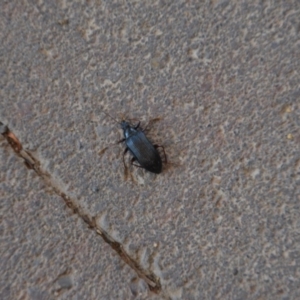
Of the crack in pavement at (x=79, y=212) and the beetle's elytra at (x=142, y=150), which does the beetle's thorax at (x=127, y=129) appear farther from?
the crack in pavement at (x=79, y=212)

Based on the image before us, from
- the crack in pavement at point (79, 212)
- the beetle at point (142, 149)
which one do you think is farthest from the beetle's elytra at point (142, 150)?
the crack in pavement at point (79, 212)

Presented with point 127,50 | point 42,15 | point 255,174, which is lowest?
point 255,174

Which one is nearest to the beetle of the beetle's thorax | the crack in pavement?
the beetle's thorax

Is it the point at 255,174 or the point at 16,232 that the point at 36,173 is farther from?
the point at 255,174

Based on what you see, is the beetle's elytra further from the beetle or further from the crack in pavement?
the crack in pavement

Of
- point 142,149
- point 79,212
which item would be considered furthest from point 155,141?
point 79,212

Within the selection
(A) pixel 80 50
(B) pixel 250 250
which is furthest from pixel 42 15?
(B) pixel 250 250

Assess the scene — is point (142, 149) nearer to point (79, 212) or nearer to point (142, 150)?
point (142, 150)
